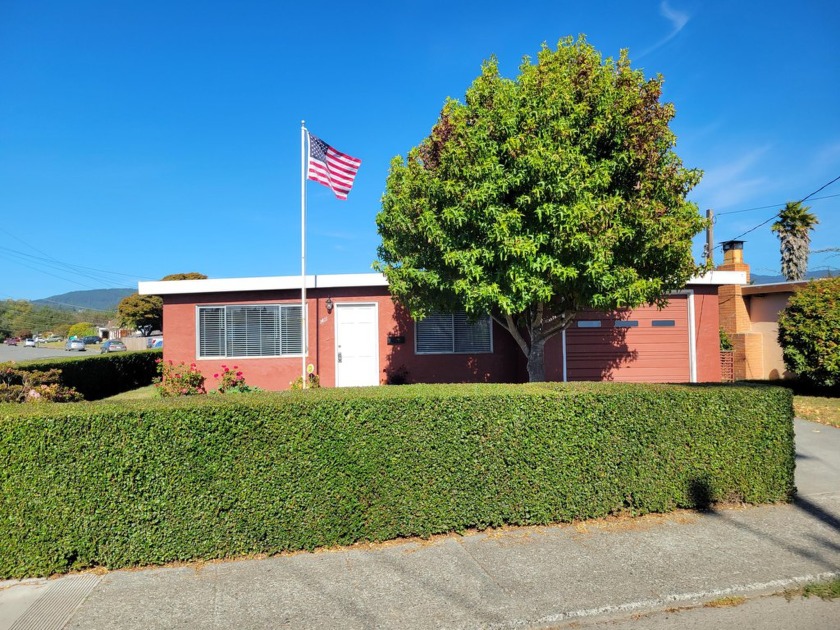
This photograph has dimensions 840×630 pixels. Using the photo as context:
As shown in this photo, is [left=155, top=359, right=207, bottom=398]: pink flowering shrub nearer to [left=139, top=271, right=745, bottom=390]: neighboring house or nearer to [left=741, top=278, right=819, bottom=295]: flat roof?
[left=139, top=271, right=745, bottom=390]: neighboring house

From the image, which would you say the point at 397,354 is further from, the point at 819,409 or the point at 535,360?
the point at 819,409

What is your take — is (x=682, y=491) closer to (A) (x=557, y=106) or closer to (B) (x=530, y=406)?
(B) (x=530, y=406)

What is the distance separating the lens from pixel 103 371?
516 inches

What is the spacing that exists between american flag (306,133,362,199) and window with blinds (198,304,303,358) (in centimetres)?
289

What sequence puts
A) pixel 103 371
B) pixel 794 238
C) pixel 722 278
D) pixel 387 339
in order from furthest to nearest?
pixel 794 238
pixel 103 371
pixel 722 278
pixel 387 339

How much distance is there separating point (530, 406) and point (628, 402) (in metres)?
1.01

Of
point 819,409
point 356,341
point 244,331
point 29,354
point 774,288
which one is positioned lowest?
point 819,409

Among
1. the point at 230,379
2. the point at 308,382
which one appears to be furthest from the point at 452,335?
the point at 230,379

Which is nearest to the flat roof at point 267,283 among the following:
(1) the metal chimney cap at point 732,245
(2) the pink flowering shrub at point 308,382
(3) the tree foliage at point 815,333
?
(3) the tree foliage at point 815,333

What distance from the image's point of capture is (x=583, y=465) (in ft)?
14.9

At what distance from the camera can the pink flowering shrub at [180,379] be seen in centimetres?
1044

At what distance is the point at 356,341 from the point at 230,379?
290 cm

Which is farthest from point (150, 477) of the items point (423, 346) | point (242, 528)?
point (423, 346)

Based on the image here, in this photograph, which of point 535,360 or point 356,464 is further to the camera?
point 535,360
